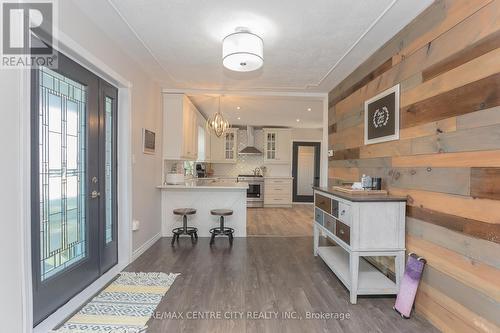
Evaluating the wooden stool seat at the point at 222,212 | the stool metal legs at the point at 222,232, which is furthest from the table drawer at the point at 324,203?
the stool metal legs at the point at 222,232

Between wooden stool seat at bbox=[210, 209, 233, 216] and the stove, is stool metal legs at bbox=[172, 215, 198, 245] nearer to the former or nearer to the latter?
wooden stool seat at bbox=[210, 209, 233, 216]

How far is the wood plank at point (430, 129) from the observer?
73.2 inches

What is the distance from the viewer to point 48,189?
1.99 meters

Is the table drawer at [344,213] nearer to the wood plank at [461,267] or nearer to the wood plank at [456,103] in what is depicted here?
the wood plank at [461,267]

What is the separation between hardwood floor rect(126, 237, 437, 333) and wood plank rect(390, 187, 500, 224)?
0.94m

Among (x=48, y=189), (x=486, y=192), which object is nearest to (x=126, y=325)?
(x=48, y=189)

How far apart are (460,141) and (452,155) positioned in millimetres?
117

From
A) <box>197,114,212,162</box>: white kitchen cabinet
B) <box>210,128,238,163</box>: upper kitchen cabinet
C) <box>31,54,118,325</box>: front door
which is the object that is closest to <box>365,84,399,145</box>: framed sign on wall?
<box>31,54,118,325</box>: front door

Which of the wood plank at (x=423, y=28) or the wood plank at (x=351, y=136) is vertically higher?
the wood plank at (x=423, y=28)

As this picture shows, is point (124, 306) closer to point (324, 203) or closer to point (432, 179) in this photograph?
point (324, 203)

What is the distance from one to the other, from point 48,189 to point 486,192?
10.0 ft

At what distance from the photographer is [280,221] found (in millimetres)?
5801

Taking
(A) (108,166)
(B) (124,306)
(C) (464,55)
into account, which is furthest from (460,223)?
(A) (108,166)

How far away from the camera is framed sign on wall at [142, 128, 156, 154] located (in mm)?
3596
